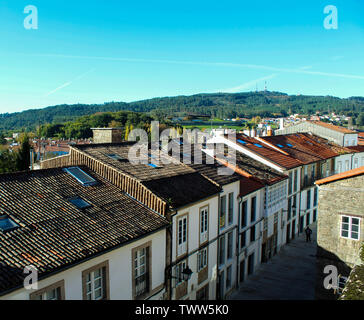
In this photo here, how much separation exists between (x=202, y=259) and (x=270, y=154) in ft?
49.1

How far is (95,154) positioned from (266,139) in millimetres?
21424

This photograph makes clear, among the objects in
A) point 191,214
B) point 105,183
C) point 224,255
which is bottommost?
point 224,255

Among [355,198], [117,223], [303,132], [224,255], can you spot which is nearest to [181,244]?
[117,223]

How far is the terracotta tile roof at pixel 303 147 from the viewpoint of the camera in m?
31.6

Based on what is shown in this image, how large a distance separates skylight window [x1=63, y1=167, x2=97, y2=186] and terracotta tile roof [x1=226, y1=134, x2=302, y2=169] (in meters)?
15.9

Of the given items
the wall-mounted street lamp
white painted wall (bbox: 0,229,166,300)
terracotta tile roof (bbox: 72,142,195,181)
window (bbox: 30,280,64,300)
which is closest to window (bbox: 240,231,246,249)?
terracotta tile roof (bbox: 72,142,195,181)

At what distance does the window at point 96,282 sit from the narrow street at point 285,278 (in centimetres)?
1090

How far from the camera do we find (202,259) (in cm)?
1562

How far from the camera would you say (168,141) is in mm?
22141

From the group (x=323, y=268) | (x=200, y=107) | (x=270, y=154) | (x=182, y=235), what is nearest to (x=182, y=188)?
(x=182, y=235)

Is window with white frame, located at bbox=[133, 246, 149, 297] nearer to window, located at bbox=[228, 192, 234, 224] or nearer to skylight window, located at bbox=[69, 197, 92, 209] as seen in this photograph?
skylight window, located at bbox=[69, 197, 92, 209]

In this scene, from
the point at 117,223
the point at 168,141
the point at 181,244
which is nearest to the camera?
the point at 117,223

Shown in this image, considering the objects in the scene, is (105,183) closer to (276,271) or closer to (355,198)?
(355,198)
